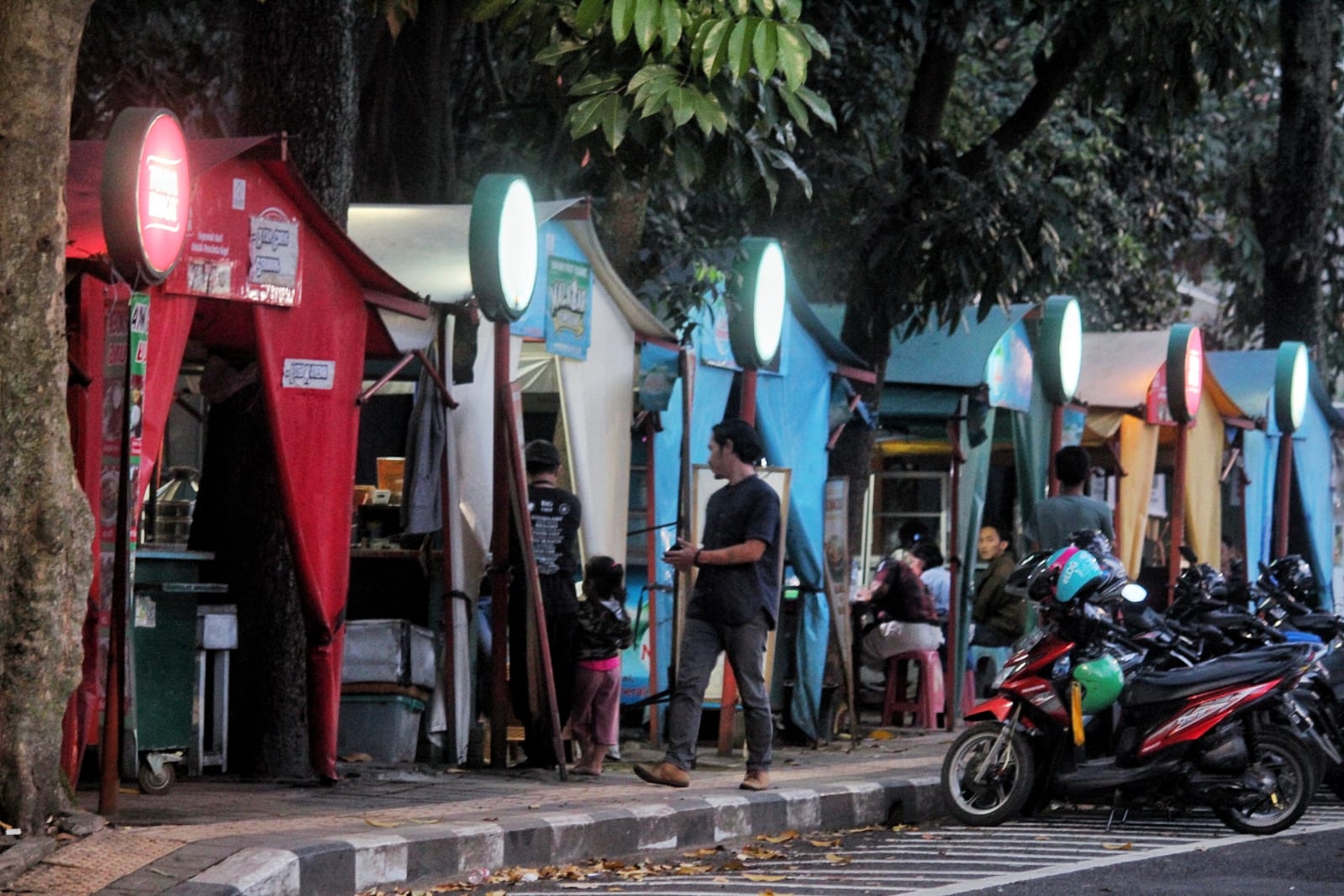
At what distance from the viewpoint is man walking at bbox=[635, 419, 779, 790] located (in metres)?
9.09

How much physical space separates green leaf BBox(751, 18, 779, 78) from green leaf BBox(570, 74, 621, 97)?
1.28 metres

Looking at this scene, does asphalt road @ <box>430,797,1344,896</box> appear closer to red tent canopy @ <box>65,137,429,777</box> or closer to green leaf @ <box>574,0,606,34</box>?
red tent canopy @ <box>65,137,429,777</box>

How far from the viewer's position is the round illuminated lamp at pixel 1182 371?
1511cm

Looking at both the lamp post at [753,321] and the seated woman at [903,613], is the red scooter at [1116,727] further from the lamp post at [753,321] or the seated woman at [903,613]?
the seated woman at [903,613]

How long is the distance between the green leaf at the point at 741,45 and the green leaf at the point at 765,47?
0.07ft

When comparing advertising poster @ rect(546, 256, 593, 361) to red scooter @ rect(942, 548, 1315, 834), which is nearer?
red scooter @ rect(942, 548, 1315, 834)

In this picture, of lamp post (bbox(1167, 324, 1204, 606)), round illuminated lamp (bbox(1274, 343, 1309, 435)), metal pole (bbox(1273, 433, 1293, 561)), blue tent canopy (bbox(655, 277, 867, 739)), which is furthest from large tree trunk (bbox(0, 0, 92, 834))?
metal pole (bbox(1273, 433, 1293, 561))

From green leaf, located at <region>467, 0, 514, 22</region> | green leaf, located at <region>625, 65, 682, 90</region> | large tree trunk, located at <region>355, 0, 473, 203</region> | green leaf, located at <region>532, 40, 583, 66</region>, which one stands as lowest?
green leaf, located at <region>625, 65, 682, 90</region>

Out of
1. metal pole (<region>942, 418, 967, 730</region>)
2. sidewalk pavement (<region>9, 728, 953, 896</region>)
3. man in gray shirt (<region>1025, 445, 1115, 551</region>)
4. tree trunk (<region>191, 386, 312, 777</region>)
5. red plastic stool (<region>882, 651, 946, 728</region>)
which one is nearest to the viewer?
sidewalk pavement (<region>9, 728, 953, 896</region>)

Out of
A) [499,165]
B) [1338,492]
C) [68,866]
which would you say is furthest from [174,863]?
[1338,492]

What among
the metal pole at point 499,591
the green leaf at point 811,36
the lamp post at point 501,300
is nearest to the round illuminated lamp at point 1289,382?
the lamp post at point 501,300

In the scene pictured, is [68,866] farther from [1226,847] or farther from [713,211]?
[713,211]

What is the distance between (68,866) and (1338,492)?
17.5m

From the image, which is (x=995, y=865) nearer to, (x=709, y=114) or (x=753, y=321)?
(x=709, y=114)
